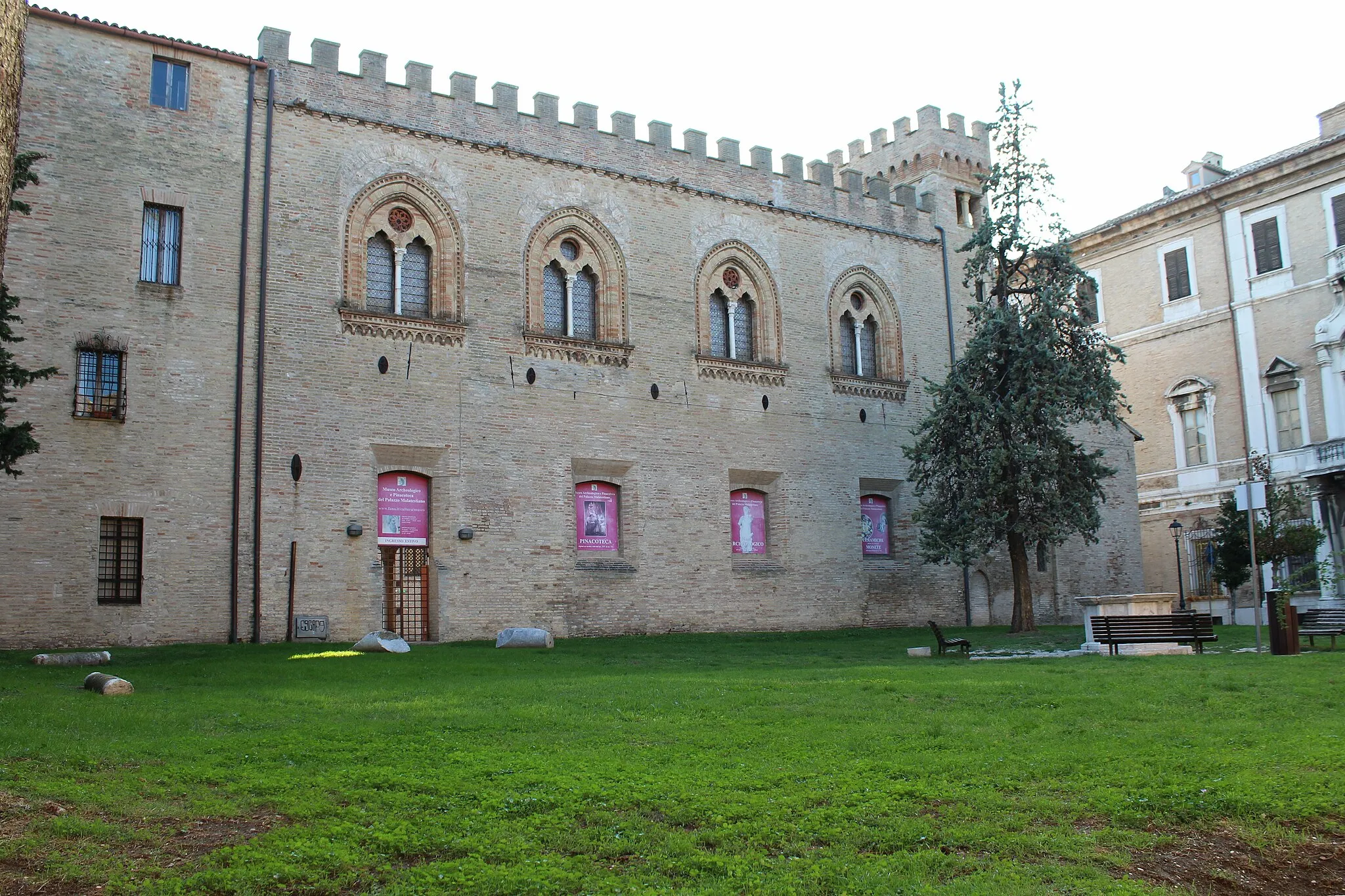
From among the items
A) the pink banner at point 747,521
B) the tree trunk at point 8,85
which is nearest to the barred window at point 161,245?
the pink banner at point 747,521

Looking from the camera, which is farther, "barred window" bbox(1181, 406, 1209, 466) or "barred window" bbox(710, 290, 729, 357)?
"barred window" bbox(1181, 406, 1209, 466)

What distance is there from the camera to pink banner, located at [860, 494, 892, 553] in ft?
95.7

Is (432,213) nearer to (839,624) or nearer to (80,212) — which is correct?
(80,212)

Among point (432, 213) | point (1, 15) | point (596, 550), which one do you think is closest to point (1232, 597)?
point (596, 550)

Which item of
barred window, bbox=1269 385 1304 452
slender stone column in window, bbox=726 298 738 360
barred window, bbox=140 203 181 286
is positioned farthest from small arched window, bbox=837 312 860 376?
barred window, bbox=1269 385 1304 452

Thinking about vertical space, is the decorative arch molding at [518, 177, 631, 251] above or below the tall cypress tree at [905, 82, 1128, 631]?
above

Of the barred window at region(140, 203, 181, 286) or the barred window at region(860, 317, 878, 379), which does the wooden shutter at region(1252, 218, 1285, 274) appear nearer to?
the barred window at region(860, 317, 878, 379)

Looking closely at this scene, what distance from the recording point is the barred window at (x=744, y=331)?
28047 mm

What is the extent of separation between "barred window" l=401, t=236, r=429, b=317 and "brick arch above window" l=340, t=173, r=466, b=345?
1 cm

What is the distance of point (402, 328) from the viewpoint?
74.9 ft

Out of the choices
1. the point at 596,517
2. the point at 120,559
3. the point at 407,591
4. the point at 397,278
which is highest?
the point at 397,278

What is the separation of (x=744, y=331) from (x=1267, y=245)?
21.0 m

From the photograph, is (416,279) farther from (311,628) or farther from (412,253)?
(311,628)

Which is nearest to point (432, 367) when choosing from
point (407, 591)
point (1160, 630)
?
point (407, 591)
